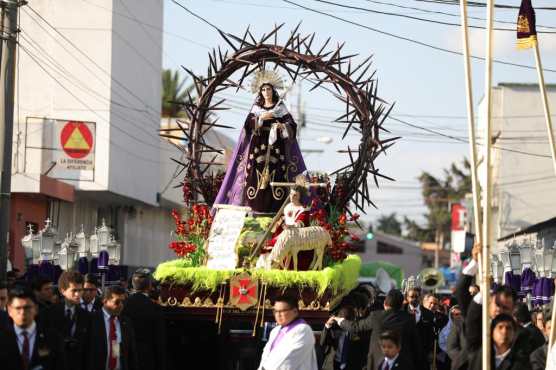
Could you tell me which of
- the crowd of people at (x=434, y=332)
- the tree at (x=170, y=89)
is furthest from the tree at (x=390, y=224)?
the crowd of people at (x=434, y=332)

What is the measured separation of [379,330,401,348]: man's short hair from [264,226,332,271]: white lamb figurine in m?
4.78

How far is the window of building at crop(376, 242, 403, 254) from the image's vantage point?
91.2m

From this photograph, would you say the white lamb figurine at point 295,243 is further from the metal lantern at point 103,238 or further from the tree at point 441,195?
the tree at point 441,195

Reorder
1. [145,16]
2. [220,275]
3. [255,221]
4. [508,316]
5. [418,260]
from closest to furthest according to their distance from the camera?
[508,316] < [220,275] < [255,221] < [145,16] < [418,260]

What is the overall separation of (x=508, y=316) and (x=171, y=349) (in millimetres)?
7973

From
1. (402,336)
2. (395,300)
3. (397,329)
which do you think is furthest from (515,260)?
(397,329)

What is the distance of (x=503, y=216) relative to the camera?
171 feet

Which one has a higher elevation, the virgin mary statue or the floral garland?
the virgin mary statue

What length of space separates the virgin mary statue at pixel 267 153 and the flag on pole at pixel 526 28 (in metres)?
7.29

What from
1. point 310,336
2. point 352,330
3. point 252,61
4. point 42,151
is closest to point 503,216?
point 42,151

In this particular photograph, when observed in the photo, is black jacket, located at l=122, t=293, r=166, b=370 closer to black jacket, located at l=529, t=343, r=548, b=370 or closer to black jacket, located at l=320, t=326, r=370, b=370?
black jacket, located at l=320, t=326, r=370, b=370

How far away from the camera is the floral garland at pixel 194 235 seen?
17.4m

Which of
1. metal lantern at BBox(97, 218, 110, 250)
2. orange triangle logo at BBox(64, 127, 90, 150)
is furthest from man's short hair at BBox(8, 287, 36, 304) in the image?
Result: orange triangle logo at BBox(64, 127, 90, 150)

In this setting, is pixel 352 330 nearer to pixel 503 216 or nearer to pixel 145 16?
pixel 145 16
